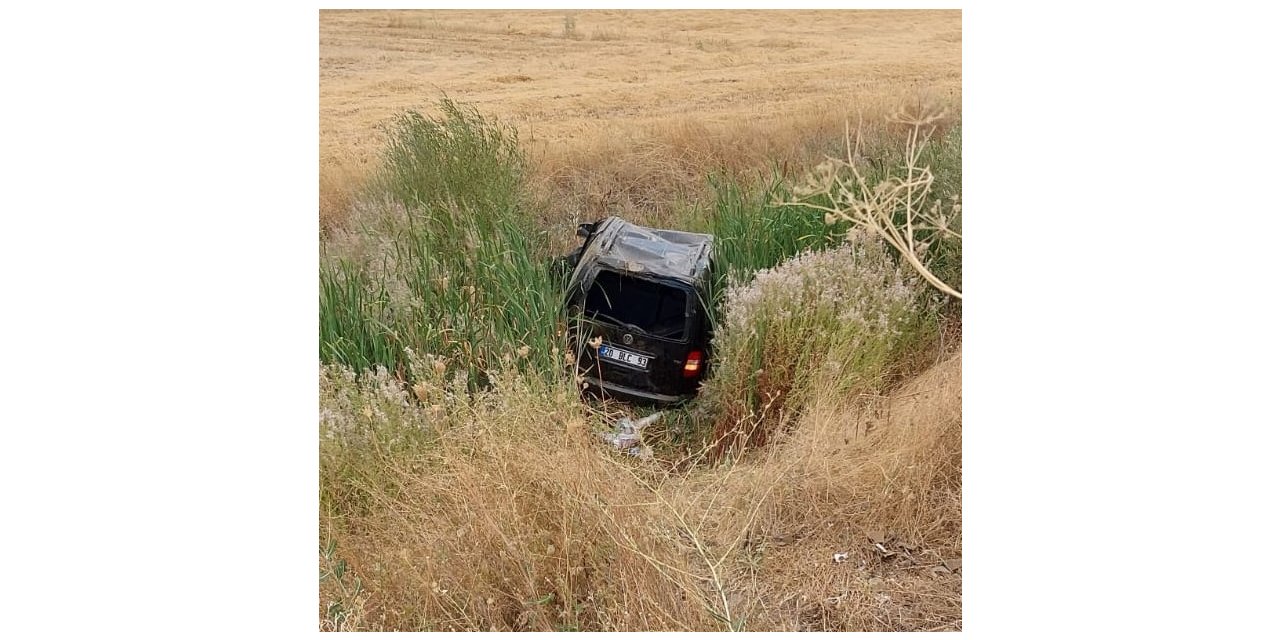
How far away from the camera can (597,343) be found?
3053 millimetres

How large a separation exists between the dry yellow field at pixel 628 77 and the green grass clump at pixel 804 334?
17.3 inches

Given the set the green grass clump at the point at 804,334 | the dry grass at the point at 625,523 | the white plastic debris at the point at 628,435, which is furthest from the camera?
the green grass clump at the point at 804,334

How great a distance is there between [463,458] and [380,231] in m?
0.83

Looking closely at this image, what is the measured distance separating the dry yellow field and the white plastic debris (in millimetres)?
855

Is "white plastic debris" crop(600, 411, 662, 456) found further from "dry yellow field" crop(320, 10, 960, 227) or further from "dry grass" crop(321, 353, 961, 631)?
"dry yellow field" crop(320, 10, 960, 227)

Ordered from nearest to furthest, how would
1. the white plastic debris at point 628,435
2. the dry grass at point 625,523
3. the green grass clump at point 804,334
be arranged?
the dry grass at point 625,523 < the white plastic debris at point 628,435 < the green grass clump at point 804,334

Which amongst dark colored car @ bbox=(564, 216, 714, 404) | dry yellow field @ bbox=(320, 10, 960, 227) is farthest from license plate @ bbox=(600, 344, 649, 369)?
dry yellow field @ bbox=(320, 10, 960, 227)

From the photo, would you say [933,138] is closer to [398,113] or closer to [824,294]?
[824,294]

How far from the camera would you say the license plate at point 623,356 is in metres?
3.16

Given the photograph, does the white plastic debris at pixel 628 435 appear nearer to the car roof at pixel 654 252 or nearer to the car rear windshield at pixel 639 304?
the car rear windshield at pixel 639 304

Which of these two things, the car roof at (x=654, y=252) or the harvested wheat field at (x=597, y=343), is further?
the car roof at (x=654, y=252)

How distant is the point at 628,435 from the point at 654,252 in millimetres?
631

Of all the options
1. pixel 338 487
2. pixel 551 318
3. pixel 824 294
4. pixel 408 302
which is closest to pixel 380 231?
pixel 408 302

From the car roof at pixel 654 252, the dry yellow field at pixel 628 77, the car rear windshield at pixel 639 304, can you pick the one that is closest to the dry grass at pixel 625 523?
the car rear windshield at pixel 639 304
